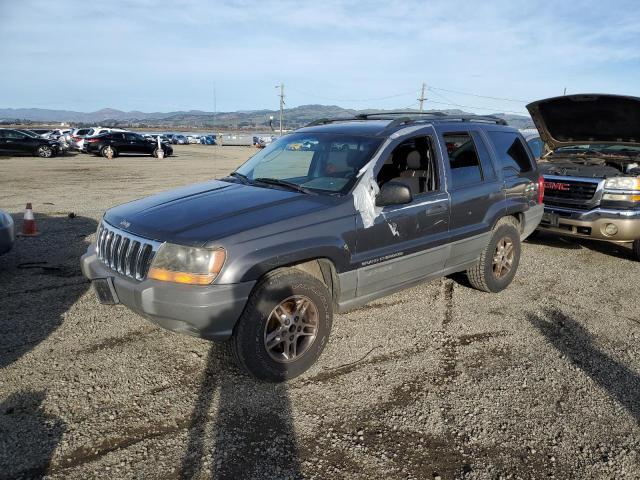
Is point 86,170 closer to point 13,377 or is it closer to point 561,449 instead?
point 13,377

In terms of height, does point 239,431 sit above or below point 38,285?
below

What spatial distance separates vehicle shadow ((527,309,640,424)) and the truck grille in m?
2.60

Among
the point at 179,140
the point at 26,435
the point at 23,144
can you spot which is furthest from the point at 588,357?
the point at 179,140

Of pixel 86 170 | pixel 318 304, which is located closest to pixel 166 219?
pixel 318 304

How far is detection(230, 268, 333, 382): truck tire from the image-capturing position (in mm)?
3322

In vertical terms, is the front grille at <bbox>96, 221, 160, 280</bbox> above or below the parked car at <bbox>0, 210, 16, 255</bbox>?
above

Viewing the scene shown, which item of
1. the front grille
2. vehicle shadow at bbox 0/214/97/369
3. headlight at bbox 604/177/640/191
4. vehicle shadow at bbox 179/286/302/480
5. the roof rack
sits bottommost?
vehicle shadow at bbox 179/286/302/480

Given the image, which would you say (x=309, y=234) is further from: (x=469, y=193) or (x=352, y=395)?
(x=469, y=193)

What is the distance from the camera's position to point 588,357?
4066 mm

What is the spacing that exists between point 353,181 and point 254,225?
3.33 ft

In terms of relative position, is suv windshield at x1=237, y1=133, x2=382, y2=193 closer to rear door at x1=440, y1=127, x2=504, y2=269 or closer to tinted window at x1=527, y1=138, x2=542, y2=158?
rear door at x1=440, y1=127, x2=504, y2=269

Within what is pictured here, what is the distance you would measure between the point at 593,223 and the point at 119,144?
82.8 ft

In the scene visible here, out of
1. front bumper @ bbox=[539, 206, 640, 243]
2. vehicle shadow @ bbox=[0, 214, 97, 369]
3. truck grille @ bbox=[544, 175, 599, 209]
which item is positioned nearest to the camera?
vehicle shadow @ bbox=[0, 214, 97, 369]

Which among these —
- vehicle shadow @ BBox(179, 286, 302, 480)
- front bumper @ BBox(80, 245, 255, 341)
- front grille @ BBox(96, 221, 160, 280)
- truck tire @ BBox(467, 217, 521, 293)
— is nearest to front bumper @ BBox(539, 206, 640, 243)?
truck tire @ BBox(467, 217, 521, 293)
